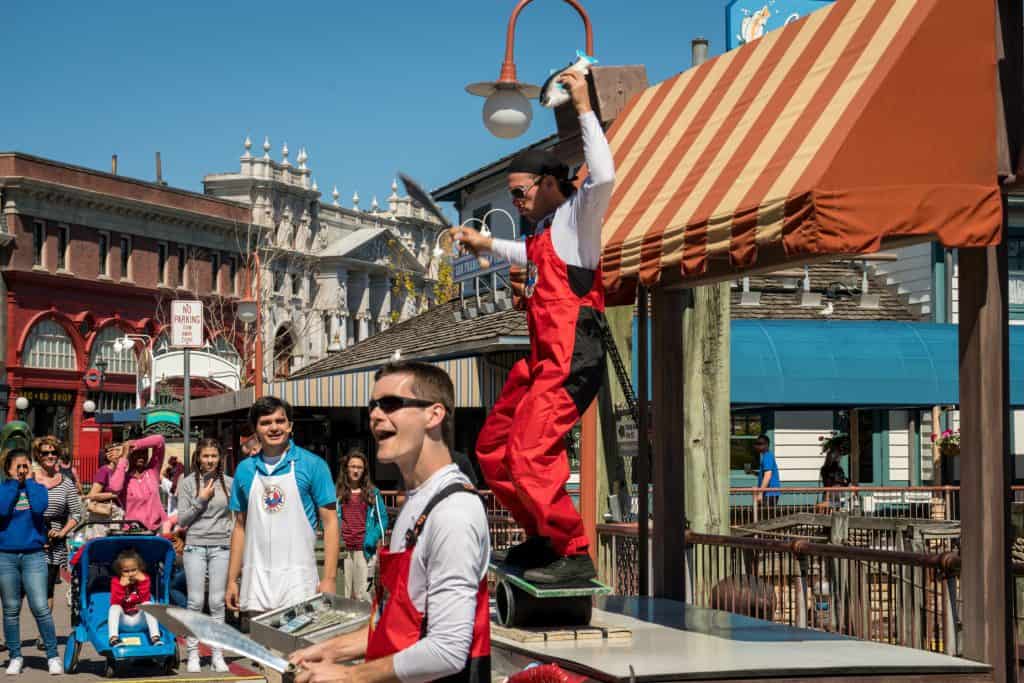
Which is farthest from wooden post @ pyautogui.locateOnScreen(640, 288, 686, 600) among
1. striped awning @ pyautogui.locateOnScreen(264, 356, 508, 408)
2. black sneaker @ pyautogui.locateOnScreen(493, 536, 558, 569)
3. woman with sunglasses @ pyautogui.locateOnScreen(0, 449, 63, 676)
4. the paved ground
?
striped awning @ pyautogui.locateOnScreen(264, 356, 508, 408)

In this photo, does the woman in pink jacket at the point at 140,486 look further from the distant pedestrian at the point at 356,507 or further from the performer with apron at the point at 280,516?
the performer with apron at the point at 280,516

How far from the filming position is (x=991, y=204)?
602cm

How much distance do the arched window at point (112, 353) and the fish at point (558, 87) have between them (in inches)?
2381

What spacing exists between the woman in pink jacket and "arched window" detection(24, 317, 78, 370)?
4750cm

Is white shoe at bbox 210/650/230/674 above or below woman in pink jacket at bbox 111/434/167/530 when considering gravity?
below

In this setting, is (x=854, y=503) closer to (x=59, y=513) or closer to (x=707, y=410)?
(x=707, y=410)

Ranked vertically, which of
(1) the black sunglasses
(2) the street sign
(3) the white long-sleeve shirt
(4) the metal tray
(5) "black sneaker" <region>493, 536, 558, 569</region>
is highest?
(2) the street sign

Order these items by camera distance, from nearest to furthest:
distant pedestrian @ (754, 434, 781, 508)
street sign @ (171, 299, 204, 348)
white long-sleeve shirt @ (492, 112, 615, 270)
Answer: white long-sleeve shirt @ (492, 112, 615, 270) < distant pedestrian @ (754, 434, 781, 508) < street sign @ (171, 299, 204, 348)

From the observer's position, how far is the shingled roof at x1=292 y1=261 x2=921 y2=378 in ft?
84.8

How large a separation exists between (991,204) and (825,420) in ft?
78.0

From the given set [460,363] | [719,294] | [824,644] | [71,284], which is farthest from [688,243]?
[71,284]

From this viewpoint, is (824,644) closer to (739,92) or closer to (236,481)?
(739,92)

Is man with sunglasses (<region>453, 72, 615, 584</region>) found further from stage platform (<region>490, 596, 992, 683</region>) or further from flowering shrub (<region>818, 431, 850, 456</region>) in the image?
flowering shrub (<region>818, 431, 850, 456</region>)

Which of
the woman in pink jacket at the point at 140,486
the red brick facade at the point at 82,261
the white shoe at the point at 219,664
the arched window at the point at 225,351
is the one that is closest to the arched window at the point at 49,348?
the red brick facade at the point at 82,261
